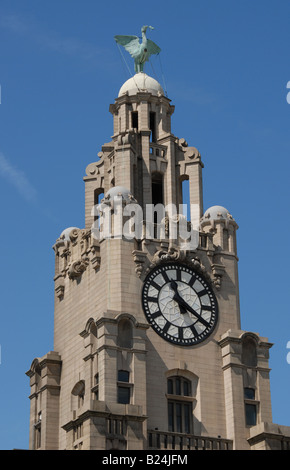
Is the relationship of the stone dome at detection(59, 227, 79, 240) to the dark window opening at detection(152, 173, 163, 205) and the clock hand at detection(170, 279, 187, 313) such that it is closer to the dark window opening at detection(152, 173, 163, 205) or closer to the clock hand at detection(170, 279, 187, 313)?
the dark window opening at detection(152, 173, 163, 205)

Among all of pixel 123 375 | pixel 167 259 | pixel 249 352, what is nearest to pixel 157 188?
pixel 167 259

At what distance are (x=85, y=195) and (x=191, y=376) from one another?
12151 millimetres

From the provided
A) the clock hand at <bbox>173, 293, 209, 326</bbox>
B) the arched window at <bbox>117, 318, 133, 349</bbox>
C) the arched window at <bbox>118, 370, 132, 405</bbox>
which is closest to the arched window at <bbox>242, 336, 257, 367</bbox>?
the clock hand at <bbox>173, 293, 209, 326</bbox>

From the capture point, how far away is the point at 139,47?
68.8 meters

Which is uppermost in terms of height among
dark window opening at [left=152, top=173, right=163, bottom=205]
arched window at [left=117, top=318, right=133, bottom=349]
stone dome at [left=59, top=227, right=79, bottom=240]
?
dark window opening at [left=152, top=173, right=163, bottom=205]

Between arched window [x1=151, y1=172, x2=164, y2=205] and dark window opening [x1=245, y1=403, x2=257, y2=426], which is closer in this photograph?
dark window opening [x1=245, y1=403, x2=257, y2=426]

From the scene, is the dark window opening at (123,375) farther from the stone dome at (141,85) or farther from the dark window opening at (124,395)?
the stone dome at (141,85)

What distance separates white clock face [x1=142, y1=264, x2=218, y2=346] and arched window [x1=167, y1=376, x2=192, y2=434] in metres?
1.80

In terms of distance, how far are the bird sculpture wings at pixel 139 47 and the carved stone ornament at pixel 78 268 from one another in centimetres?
1191

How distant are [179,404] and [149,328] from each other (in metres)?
3.67

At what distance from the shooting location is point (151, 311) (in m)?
59.8

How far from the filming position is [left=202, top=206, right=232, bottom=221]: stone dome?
63597 mm

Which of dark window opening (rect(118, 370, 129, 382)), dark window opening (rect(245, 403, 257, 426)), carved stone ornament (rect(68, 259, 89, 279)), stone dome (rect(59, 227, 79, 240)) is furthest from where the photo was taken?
stone dome (rect(59, 227, 79, 240))

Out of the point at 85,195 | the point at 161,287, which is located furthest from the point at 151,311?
the point at 85,195
